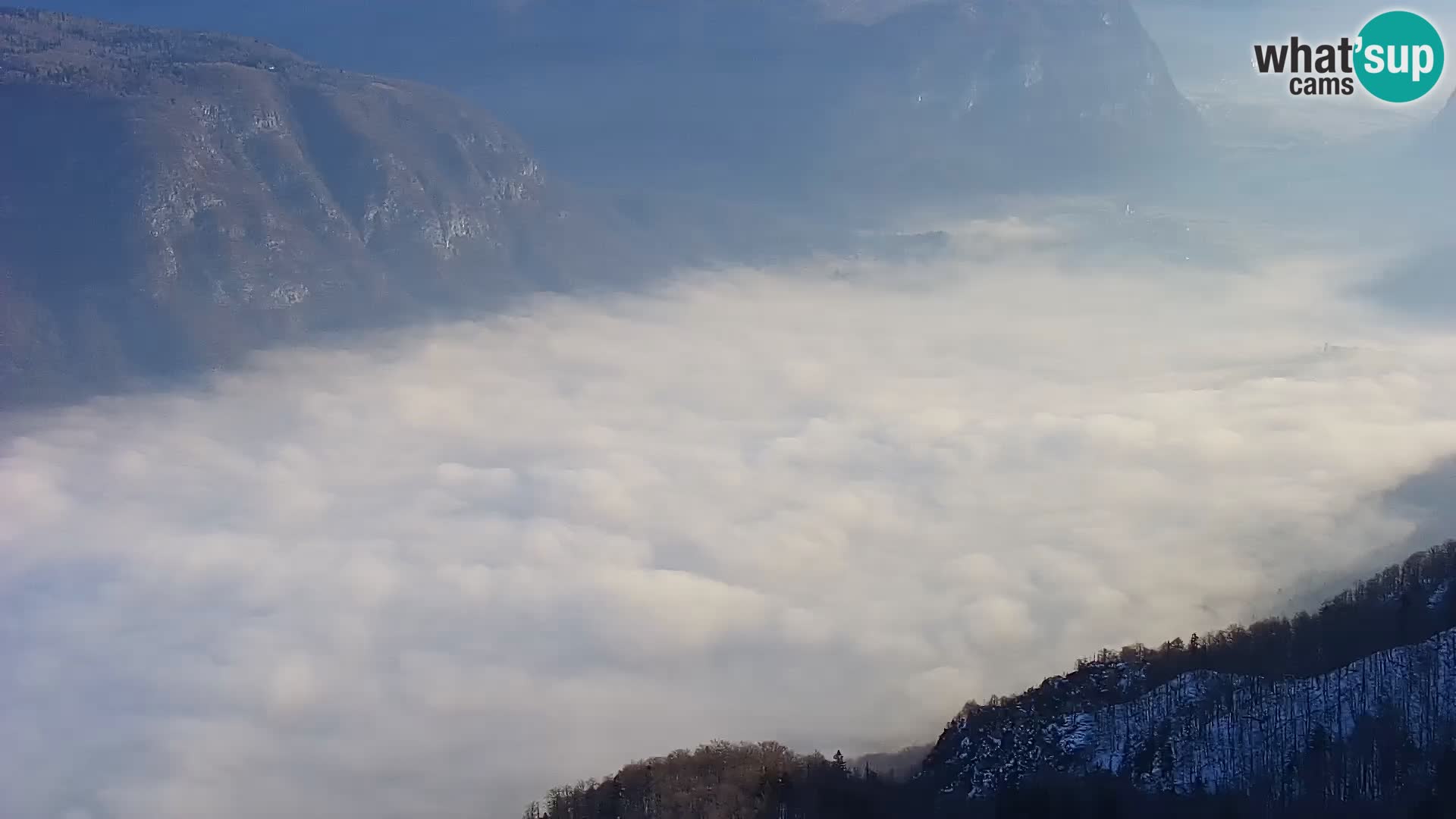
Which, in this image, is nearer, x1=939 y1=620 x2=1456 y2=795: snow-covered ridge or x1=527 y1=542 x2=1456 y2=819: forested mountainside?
x1=527 y1=542 x2=1456 y2=819: forested mountainside

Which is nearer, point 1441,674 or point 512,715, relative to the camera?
point 1441,674

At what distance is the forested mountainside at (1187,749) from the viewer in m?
83.5

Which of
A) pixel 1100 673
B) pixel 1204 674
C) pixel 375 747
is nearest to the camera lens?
pixel 1204 674

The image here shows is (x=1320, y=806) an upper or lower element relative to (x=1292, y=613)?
lower

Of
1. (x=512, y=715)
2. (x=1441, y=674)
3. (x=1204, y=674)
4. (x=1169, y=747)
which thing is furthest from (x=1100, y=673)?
(x=512, y=715)

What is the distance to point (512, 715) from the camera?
543 feet

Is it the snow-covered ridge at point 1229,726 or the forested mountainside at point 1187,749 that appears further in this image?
the snow-covered ridge at point 1229,726

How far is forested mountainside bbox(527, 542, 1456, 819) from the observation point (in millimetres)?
83500

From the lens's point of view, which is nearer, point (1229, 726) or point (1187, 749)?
point (1187, 749)

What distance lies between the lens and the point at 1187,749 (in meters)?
89.1

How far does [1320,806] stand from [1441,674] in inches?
526

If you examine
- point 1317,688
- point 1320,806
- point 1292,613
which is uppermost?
point 1292,613

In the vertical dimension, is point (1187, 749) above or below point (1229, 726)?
below

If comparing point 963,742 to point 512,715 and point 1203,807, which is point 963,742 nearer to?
point 1203,807
